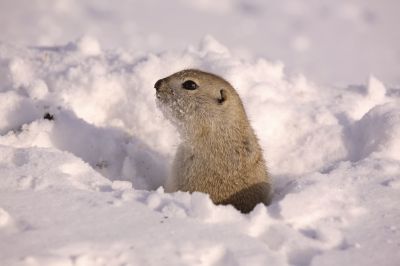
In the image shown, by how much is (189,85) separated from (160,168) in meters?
1.02

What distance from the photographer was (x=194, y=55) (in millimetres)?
5926

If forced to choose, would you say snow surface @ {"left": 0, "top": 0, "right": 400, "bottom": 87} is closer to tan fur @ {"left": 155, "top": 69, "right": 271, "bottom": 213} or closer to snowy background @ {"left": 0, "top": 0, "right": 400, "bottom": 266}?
snowy background @ {"left": 0, "top": 0, "right": 400, "bottom": 266}

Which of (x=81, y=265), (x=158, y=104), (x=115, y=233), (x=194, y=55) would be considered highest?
(x=194, y=55)

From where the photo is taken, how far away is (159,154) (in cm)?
496

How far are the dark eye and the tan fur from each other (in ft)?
0.09

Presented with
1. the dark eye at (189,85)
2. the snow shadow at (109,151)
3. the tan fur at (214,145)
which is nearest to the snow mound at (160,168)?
the snow shadow at (109,151)

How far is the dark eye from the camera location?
423cm

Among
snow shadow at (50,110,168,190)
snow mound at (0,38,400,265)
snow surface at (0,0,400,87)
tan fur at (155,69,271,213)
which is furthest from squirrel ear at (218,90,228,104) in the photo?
snow surface at (0,0,400,87)

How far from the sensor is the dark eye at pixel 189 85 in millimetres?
4227

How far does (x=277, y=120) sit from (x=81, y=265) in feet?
10.3

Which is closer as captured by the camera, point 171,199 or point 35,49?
point 171,199

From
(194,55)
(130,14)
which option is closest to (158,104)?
(194,55)

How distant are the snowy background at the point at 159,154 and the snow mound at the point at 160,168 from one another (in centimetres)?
1

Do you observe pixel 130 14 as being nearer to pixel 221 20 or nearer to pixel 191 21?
pixel 191 21
